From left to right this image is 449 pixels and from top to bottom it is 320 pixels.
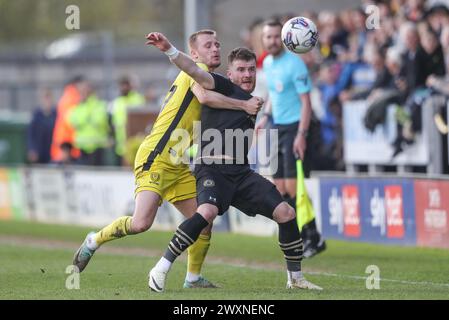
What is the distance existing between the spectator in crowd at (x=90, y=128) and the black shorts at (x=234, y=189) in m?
15.3

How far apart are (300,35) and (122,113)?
12.8 metres

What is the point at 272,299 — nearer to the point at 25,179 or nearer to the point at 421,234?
the point at 421,234

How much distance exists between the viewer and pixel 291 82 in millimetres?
14344

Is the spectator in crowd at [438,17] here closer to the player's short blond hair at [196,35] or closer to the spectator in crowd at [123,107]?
the spectator in crowd at [123,107]

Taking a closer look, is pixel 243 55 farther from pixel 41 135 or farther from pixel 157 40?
pixel 41 135

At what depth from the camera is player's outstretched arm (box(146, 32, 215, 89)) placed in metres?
10.1

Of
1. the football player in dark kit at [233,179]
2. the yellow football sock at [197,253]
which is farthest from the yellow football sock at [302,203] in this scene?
the football player in dark kit at [233,179]

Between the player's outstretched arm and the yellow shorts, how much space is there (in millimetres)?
927

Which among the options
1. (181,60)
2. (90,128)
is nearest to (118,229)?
(181,60)

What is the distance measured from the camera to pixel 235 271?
12.9 meters

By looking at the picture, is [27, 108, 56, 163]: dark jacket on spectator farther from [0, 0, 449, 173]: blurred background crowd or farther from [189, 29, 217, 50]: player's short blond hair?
[189, 29, 217, 50]: player's short blond hair

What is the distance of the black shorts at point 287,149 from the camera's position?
14320mm

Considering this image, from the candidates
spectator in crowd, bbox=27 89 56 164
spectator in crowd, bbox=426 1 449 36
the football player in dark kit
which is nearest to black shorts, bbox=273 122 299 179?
the football player in dark kit

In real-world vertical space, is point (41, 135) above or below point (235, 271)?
above
